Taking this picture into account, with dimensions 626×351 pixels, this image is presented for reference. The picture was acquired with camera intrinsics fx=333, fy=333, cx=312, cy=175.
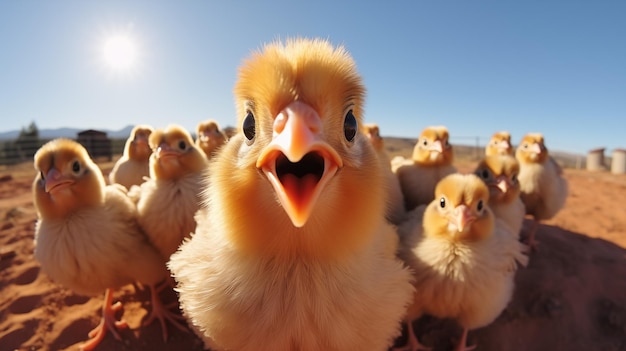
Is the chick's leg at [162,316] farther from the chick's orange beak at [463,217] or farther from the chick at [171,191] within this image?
the chick's orange beak at [463,217]

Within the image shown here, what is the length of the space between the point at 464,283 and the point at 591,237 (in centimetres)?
583

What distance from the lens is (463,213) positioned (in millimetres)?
3279

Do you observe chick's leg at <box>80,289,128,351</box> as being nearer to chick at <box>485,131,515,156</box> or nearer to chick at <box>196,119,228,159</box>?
chick at <box>196,119,228,159</box>

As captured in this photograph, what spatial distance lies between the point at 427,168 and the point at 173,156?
367cm

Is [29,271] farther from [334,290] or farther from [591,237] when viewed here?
[591,237]

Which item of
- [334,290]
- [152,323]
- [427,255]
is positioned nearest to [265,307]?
[334,290]

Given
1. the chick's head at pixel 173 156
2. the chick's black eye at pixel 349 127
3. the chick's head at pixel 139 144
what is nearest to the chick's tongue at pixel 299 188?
the chick's black eye at pixel 349 127

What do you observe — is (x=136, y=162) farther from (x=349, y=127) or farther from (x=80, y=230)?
(x=349, y=127)

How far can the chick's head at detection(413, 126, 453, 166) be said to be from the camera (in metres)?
5.06

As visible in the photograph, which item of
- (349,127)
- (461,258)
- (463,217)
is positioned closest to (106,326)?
(349,127)

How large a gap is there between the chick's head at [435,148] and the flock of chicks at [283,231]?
1442mm

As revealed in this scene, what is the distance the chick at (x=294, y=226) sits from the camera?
1592 millimetres

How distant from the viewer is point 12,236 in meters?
6.32

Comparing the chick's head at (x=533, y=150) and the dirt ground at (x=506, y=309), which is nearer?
the dirt ground at (x=506, y=309)
